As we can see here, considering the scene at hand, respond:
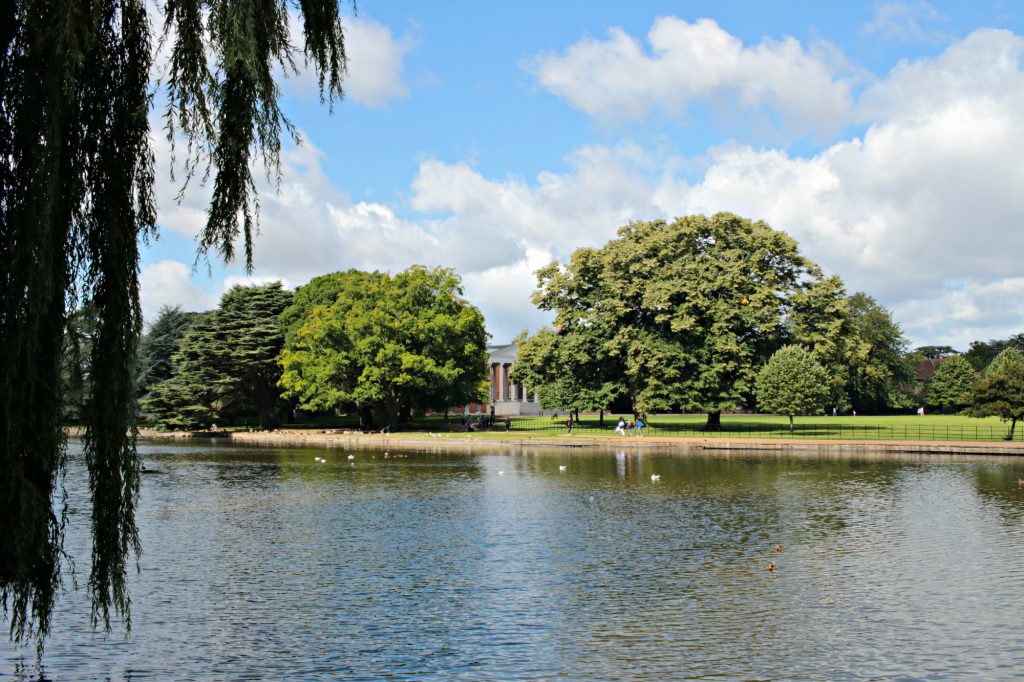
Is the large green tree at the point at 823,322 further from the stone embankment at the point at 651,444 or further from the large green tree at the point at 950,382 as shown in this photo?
the large green tree at the point at 950,382

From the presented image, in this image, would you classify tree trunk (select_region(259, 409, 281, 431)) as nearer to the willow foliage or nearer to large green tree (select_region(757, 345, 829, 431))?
large green tree (select_region(757, 345, 829, 431))

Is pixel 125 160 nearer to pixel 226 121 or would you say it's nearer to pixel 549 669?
pixel 226 121

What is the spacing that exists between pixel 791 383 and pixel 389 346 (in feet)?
98.2

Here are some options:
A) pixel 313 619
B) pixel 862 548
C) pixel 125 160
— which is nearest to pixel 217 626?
pixel 313 619

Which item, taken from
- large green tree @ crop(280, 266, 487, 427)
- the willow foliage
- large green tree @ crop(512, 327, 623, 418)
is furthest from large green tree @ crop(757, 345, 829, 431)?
the willow foliage

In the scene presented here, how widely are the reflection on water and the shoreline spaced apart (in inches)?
707

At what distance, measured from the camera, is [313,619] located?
15.3m

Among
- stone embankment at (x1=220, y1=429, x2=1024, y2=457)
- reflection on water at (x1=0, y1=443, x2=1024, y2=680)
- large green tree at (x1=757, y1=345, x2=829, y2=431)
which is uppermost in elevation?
large green tree at (x1=757, y1=345, x2=829, y2=431)

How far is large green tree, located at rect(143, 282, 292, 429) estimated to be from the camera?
7888cm

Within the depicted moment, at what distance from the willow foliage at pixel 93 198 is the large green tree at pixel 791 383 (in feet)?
178

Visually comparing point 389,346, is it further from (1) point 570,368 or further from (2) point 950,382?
(2) point 950,382

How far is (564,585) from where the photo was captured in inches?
Answer: 699

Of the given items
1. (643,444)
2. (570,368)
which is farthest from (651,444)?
(570,368)

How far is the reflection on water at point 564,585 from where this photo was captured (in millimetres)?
13039
